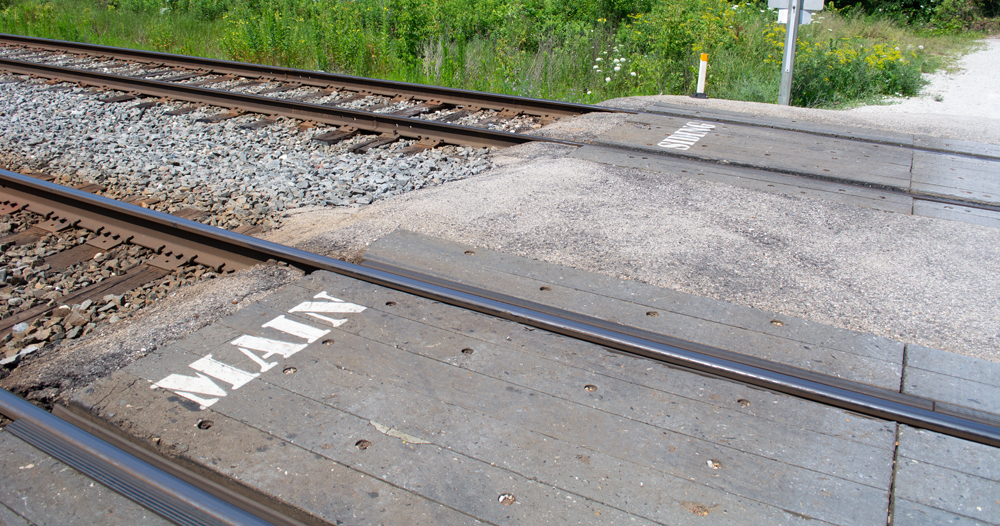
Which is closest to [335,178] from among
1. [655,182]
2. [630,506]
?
[655,182]

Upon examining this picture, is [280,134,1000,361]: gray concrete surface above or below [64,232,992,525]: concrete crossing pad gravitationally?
above

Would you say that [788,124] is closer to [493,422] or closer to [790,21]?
[790,21]

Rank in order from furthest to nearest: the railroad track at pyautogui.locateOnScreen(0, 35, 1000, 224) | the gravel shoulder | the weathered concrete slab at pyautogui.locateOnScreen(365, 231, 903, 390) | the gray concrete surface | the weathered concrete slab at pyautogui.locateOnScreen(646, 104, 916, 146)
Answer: the weathered concrete slab at pyautogui.locateOnScreen(646, 104, 916, 146) < the railroad track at pyautogui.locateOnScreen(0, 35, 1000, 224) < the gray concrete surface < the gravel shoulder < the weathered concrete slab at pyautogui.locateOnScreen(365, 231, 903, 390)

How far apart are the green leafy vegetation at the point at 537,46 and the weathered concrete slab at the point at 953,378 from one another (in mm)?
7682

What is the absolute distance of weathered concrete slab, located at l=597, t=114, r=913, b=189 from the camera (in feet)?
20.8

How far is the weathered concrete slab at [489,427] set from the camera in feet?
7.93

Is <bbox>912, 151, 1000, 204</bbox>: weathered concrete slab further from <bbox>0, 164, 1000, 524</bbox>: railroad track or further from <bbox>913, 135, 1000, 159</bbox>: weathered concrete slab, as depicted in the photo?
<bbox>0, 164, 1000, 524</bbox>: railroad track

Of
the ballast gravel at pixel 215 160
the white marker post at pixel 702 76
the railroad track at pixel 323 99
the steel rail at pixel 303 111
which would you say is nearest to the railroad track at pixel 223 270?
the ballast gravel at pixel 215 160

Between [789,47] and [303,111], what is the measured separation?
6.72m

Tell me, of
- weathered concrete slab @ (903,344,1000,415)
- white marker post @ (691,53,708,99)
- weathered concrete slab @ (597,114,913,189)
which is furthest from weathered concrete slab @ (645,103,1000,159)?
weathered concrete slab @ (903,344,1000,415)

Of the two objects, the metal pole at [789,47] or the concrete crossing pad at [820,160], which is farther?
the metal pole at [789,47]

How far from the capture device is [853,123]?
832cm

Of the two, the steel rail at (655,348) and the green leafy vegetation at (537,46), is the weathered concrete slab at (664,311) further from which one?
the green leafy vegetation at (537,46)

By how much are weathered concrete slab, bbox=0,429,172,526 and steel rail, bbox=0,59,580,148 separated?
5428 mm
